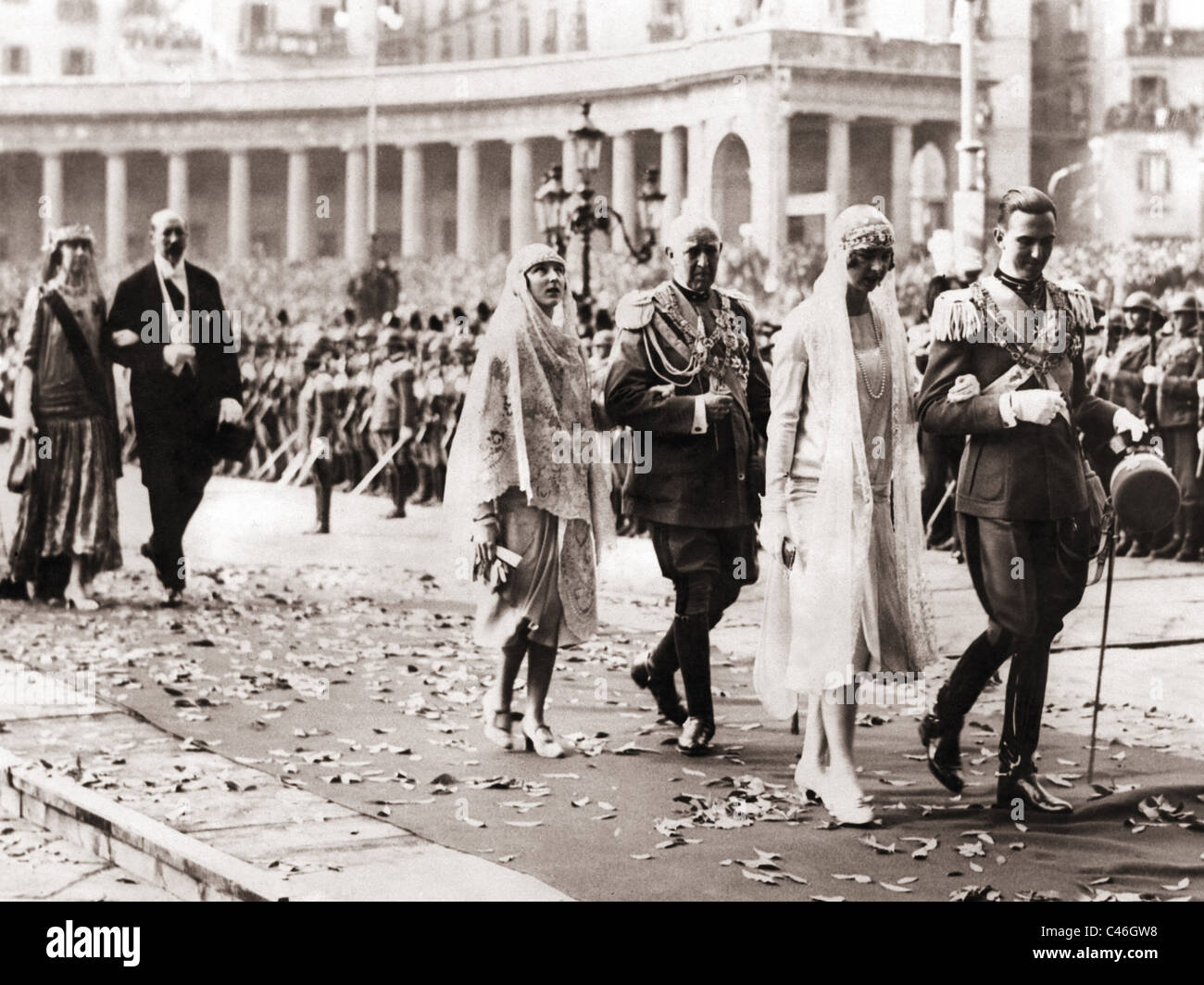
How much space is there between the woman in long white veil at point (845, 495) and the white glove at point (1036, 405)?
0.41m

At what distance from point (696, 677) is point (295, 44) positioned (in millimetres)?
74110

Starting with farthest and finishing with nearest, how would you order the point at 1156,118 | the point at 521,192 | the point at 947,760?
1. the point at 521,192
2. the point at 1156,118
3. the point at 947,760

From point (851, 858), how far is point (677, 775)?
135 centimetres

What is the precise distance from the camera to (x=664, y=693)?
27.4 ft

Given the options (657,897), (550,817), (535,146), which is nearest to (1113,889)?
(657,897)

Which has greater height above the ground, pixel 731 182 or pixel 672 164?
pixel 672 164

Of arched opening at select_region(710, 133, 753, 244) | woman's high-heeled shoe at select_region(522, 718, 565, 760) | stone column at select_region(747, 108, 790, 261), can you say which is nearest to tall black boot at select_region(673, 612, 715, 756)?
woman's high-heeled shoe at select_region(522, 718, 565, 760)

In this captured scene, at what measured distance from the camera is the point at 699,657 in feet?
25.8

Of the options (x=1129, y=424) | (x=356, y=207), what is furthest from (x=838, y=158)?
(x=1129, y=424)

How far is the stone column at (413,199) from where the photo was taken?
67.9 metres

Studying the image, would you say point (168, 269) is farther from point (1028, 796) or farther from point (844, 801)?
point (1028, 796)

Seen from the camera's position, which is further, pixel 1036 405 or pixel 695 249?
pixel 695 249

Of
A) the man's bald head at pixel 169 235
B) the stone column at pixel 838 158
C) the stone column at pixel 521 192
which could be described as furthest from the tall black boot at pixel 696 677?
the stone column at pixel 521 192

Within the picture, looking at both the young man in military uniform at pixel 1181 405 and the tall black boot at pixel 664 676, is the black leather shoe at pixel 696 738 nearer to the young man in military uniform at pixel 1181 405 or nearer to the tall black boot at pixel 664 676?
the tall black boot at pixel 664 676
